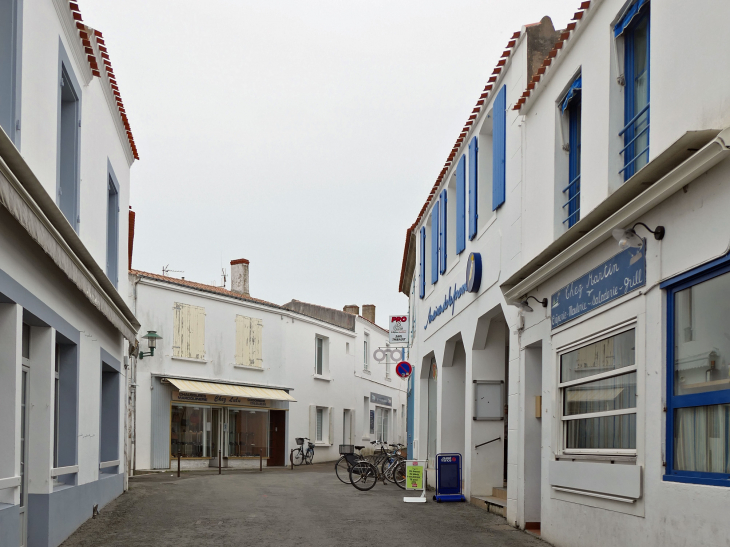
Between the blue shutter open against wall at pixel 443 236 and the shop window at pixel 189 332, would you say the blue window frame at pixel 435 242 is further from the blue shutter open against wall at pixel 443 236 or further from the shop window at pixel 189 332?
the shop window at pixel 189 332

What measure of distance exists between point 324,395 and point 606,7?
29154mm

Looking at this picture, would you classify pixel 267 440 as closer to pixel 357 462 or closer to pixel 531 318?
pixel 357 462

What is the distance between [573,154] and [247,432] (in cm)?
2293

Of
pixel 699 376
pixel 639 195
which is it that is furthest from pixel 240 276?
pixel 699 376

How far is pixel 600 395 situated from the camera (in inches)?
348

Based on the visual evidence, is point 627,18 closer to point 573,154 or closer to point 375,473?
point 573,154

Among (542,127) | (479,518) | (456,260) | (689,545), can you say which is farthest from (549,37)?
(689,545)

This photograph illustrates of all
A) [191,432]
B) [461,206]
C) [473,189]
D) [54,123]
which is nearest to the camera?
[54,123]

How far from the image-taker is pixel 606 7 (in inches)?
344

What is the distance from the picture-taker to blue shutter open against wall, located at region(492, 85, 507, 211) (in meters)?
13.0

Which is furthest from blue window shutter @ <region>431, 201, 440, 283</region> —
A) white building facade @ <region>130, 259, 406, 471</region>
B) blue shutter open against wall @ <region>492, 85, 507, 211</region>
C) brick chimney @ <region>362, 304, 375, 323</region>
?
brick chimney @ <region>362, 304, 375, 323</region>

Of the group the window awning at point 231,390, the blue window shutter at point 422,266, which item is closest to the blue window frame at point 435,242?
the blue window shutter at point 422,266

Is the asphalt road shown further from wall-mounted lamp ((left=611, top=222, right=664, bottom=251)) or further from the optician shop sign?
the optician shop sign

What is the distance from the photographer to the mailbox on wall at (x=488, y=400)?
14.8m
